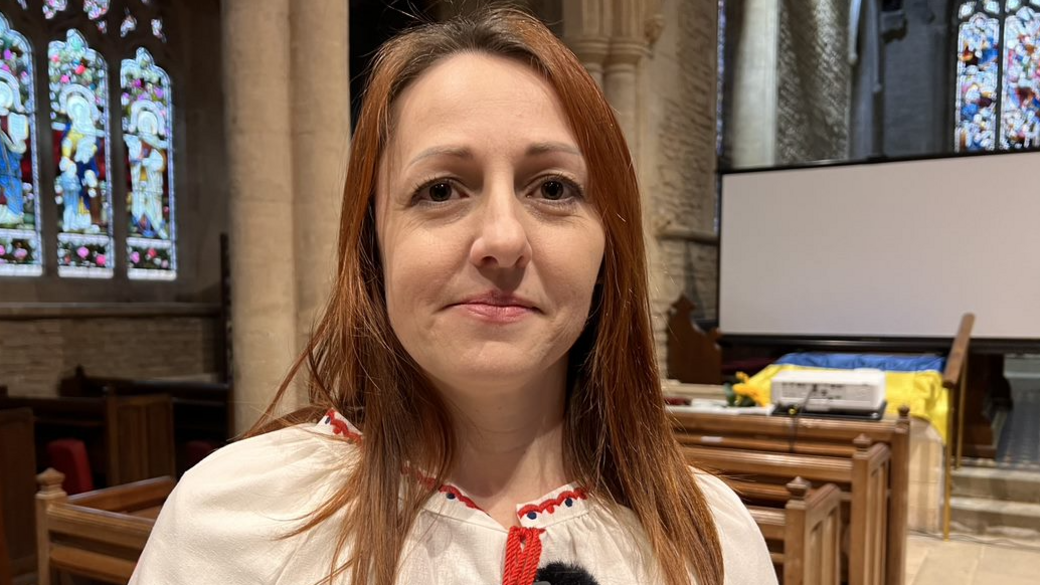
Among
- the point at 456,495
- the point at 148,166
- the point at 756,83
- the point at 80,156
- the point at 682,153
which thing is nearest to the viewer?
the point at 456,495

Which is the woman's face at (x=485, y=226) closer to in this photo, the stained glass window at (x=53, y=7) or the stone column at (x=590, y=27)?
the stone column at (x=590, y=27)

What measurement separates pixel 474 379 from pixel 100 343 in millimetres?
8322

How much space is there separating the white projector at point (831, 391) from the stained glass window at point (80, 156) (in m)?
7.17

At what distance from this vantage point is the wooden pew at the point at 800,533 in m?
2.19

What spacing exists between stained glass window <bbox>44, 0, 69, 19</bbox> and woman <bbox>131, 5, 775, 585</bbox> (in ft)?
28.3

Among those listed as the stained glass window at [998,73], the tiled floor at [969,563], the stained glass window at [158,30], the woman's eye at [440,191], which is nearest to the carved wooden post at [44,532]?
the woman's eye at [440,191]

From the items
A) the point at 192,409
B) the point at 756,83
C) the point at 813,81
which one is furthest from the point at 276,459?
the point at 813,81

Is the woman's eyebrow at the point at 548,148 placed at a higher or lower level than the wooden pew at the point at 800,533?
higher

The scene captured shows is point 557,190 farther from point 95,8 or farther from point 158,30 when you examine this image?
point 158,30

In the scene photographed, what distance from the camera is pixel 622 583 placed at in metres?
0.94

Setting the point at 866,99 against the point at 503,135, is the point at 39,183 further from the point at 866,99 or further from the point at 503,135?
the point at 866,99

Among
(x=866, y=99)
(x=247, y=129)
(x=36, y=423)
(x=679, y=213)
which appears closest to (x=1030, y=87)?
(x=866, y=99)

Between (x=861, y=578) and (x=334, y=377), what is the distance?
276 cm

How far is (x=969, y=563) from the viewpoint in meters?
4.56
